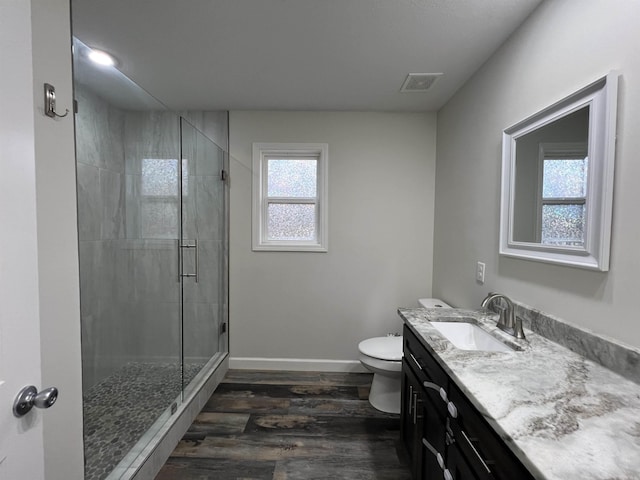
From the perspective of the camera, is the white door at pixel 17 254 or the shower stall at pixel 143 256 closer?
the white door at pixel 17 254

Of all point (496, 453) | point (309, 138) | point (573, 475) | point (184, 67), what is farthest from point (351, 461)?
point (184, 67)

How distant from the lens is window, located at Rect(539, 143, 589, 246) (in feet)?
3.60

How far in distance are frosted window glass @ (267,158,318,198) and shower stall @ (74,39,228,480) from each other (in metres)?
0.52

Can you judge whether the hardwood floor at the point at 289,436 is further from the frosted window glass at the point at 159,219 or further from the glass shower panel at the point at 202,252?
the frosted window glass at the point at 159,219

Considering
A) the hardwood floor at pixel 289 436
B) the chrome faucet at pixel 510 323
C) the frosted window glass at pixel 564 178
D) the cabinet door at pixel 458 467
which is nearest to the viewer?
the cabinet door at pixel 458 467

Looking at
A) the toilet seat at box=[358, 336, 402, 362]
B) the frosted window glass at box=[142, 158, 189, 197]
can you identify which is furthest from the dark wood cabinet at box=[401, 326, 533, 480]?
the frosted window glass at box=[142, 158, 189, 197]

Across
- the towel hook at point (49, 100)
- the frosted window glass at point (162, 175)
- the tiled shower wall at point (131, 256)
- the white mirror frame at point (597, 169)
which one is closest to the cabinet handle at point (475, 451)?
the white mirror frame at point (597, 169)

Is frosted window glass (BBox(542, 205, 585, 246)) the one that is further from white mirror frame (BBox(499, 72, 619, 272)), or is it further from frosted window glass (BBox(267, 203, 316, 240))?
frosted window glass (BBox(267, 203, 316, 240))

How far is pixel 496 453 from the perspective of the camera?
2.37ft

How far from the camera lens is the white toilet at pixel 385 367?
1.93 m

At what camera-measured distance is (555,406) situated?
753 mm

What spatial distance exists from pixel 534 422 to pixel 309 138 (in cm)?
243

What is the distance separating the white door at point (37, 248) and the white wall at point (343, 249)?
5.36 ft

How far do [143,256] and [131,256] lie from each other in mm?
85
